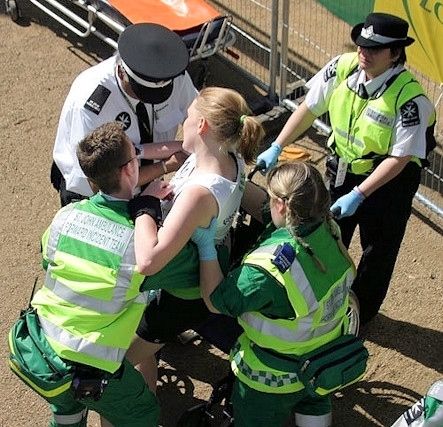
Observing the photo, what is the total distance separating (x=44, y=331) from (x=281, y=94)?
12.6 ft

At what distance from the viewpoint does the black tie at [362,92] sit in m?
4.39

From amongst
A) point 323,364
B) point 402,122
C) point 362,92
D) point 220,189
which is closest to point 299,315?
point 323,364

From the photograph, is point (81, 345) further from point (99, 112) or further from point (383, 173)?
point (383, 173)

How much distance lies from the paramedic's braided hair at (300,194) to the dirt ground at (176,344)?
156 centimetres

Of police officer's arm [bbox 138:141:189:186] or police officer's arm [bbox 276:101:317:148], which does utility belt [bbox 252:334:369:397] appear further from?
police officer's arm [bbox 276:101:317:148]

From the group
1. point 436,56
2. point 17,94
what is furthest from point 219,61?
point 436,56

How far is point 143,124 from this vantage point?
4.48 metres

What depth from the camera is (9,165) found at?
6391mm

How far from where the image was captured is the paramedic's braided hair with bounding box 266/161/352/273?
3.42 metres

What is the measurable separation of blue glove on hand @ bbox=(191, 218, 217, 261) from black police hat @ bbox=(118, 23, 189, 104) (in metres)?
0.93

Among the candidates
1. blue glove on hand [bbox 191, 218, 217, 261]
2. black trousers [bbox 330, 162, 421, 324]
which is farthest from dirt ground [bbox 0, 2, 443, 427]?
blue glove on hand [bbox 191, 218, 217, 261]

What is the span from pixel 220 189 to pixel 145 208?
33 cm

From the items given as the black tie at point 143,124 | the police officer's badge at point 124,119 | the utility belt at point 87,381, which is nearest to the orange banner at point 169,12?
the black tie at point 143,124

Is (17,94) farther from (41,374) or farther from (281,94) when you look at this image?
(41,374)
